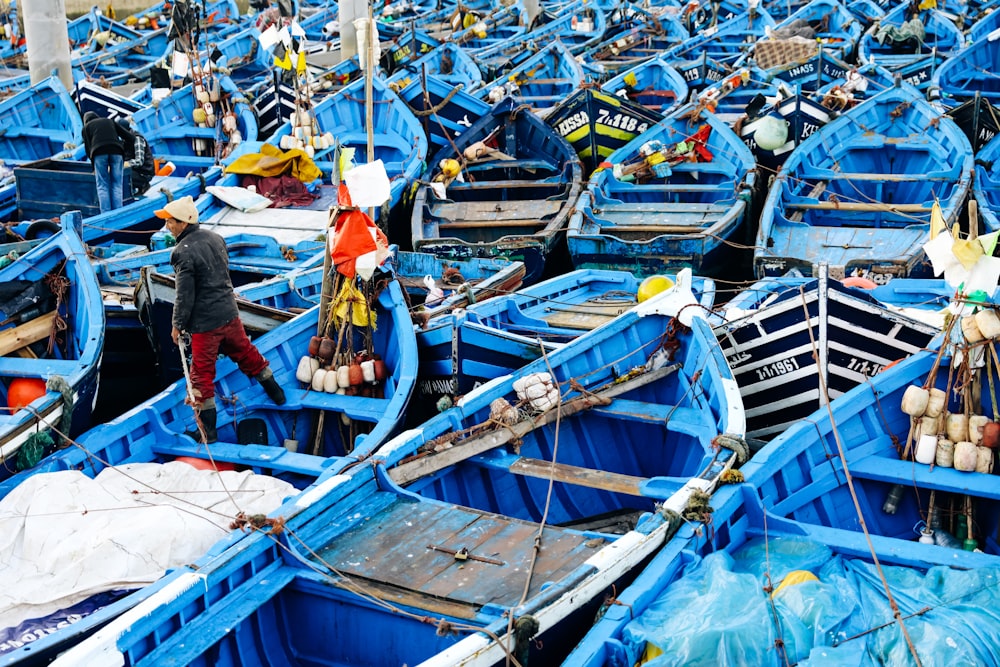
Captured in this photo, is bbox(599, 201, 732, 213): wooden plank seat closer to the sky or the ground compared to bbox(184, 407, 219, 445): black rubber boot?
closer to the sky

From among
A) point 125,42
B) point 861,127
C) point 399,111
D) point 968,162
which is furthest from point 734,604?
point 125,42

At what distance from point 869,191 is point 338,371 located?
24.1 feet

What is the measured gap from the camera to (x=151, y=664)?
16.5 feet

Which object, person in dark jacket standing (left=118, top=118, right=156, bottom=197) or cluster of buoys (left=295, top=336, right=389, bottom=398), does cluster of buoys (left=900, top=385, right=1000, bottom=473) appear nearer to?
cluster of buoys (left=295, top=336, right=389, bottom=398)

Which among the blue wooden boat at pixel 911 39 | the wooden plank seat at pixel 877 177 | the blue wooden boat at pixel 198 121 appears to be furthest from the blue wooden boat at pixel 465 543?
the blue wooden boat at pixel 911 39

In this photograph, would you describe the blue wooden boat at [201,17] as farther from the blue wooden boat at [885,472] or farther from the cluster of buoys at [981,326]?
the cluster of buoys at [981,326]

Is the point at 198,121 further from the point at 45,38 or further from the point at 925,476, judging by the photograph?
the point at 925,476

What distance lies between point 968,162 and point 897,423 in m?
6.58

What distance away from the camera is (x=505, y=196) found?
1358cm

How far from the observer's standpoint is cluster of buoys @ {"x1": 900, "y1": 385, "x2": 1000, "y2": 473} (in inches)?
257

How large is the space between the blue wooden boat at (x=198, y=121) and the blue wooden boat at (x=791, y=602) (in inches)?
441

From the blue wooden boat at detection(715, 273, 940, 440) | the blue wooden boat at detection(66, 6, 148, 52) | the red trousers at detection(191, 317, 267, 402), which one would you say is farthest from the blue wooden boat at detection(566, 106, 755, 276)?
the blue wooden boat at detection(66, 6, 148, 52)

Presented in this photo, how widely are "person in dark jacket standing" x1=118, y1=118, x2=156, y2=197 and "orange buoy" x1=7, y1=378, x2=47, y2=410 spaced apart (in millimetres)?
4749

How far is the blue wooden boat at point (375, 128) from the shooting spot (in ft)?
47.1
